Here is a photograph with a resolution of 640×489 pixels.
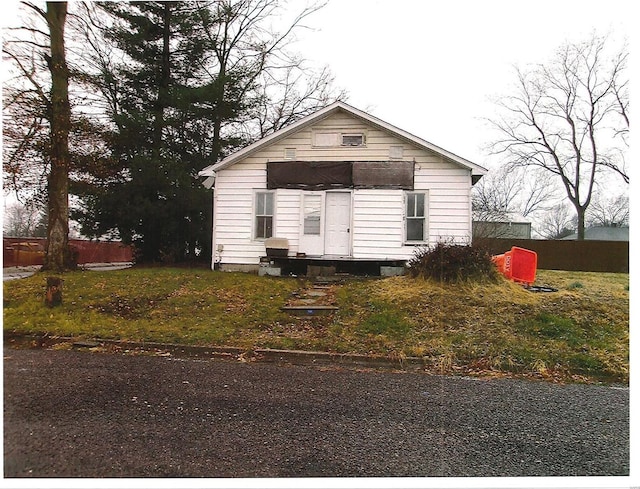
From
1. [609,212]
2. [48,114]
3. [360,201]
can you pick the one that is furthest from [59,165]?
[609,212]

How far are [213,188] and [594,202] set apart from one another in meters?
2.09

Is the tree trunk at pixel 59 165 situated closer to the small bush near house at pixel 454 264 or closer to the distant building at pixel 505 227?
the small bush near house at pixel 454 264

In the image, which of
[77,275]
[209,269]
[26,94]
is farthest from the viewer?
[209,269]

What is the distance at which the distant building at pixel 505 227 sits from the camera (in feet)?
6.52

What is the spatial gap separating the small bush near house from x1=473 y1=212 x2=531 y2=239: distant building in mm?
112

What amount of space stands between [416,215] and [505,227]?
0.72 metres

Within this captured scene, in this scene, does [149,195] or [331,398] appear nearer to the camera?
[331,398]

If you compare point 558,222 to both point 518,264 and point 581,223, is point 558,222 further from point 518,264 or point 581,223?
point 518,264

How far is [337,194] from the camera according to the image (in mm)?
3023

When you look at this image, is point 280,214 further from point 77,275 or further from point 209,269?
point 77,275

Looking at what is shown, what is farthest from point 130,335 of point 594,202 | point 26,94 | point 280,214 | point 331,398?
point 594,202

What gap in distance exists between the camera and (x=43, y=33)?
1773 millimetres

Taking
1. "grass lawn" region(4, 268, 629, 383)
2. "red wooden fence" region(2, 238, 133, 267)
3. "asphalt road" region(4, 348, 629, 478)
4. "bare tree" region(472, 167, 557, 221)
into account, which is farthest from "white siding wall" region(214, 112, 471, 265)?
"asphalt road" region(4, 348, 629, 478)

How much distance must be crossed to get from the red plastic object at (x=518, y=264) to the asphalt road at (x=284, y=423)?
60cm
